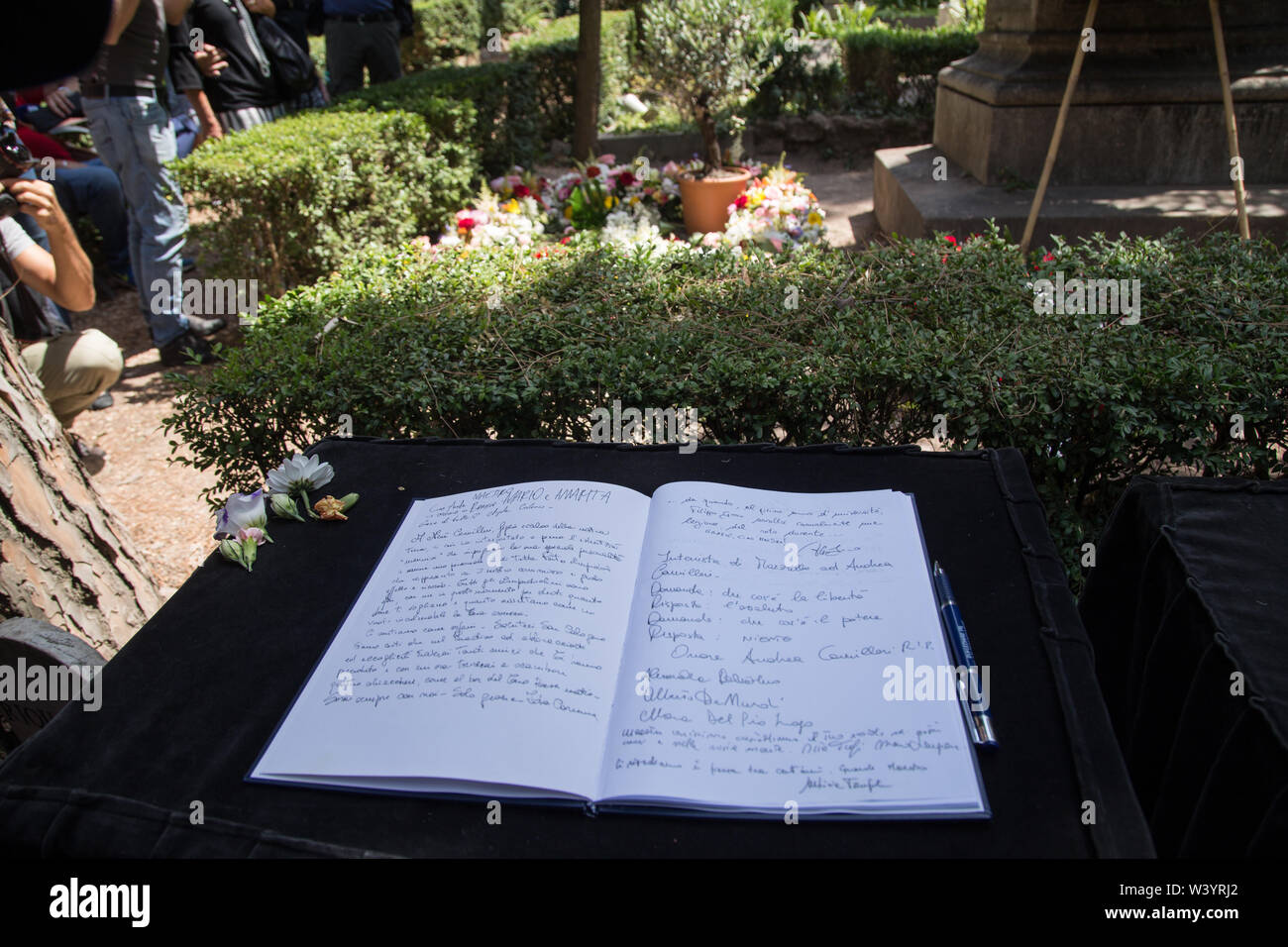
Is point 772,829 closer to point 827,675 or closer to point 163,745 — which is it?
point 827,675

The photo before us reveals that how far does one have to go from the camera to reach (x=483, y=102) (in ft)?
27.5

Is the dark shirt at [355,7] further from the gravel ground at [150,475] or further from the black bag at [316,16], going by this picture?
the gravel ground at [150,475]

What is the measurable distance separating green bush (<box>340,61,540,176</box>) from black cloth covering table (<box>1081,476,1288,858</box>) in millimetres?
6380

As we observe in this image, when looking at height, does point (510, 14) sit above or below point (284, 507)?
above

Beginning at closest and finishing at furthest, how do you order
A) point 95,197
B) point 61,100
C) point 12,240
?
point 12,240 < point 95,197 < point 61,100

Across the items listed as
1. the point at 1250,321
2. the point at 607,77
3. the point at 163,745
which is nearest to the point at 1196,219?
the point at 1250,321

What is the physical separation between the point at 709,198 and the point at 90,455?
4.89 m

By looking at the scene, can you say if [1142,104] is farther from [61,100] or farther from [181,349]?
[61,100]

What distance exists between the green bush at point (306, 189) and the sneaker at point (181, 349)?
0.56m

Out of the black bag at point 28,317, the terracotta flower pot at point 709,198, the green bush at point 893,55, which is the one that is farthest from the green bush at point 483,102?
the green bush at point 893,55

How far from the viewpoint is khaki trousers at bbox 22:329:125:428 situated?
4090mm

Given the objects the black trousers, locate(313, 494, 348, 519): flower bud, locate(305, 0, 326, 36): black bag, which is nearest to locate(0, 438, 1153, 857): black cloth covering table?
locate(313, 494, 348, 519): flower bud

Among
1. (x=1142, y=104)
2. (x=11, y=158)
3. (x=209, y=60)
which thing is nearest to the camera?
(x=11, y=158)

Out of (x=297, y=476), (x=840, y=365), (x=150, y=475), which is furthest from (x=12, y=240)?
(x=840, y=365)
